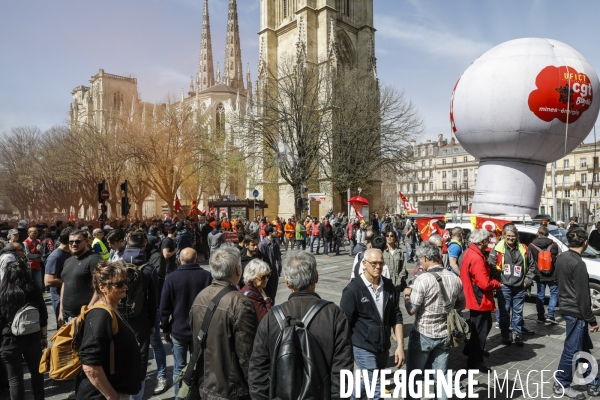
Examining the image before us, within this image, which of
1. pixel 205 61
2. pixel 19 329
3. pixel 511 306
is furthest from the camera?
pixel 205 61

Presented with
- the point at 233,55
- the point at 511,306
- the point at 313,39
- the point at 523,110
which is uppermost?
the point at 233,55

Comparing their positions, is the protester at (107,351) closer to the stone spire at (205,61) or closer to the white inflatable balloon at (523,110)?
the white inflatable balloon at (523,110)

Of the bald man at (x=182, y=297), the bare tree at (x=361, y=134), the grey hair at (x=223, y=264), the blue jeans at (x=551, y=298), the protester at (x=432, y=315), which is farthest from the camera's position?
the bare tree at (x=361, y=134)

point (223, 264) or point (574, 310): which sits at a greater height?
point (223, 264)

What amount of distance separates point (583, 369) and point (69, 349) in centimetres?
507

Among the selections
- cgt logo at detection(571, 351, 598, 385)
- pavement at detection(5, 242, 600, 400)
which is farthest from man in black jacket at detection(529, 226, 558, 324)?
cgt logo at detection(571, 351, 598, 385)

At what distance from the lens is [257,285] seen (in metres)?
3.20

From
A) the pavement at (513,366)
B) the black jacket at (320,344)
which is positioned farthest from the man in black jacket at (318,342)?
the pavement at (513,366)

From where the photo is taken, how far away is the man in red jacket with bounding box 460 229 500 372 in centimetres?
Answer: 493

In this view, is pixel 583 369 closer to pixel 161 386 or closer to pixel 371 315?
pixel 371 315

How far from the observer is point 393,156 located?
26922mm

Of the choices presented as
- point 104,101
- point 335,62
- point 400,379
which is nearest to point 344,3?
point 335,62

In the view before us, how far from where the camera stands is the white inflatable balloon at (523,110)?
29.6ft

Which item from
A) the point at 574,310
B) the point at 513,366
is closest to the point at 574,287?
the point at 574,310
